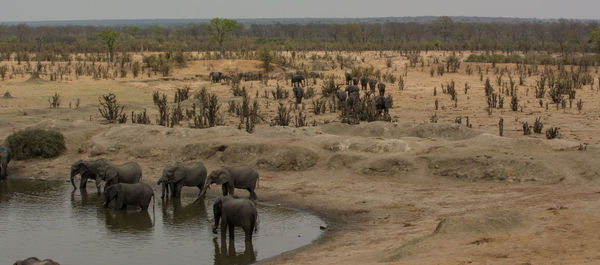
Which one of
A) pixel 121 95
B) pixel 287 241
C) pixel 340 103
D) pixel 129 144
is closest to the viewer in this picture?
pixel 287 241

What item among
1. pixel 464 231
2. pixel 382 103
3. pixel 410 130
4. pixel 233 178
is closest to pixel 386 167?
pixel 233 178

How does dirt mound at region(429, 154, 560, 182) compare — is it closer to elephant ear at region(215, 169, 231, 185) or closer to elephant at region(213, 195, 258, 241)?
elephant ear at region(215, 169, 231, 185)

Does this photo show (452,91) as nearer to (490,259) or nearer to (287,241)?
(287,241)

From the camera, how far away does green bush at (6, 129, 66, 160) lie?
66.9 feet

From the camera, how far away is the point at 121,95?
110 feet

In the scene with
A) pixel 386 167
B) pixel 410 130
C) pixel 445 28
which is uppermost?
pixel 445 28

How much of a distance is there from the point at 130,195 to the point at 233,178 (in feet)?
6.57

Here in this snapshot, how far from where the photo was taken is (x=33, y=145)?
20406mm

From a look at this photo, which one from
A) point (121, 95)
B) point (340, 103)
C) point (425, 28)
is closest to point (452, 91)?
point (340, 103)

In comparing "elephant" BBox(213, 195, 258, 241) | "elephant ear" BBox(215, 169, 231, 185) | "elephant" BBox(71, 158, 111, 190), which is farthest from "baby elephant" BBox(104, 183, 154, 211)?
"elephant" BBox(213, 195, 258, 241)

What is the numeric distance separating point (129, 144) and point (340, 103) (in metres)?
9.96

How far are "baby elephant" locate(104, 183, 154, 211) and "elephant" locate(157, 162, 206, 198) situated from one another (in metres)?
1.05

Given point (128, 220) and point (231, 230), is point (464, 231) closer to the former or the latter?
point (231, 230)

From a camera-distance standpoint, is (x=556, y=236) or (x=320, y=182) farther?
(x=320, y=182)
